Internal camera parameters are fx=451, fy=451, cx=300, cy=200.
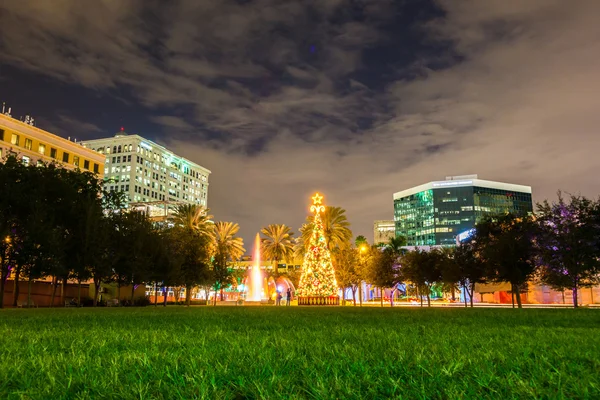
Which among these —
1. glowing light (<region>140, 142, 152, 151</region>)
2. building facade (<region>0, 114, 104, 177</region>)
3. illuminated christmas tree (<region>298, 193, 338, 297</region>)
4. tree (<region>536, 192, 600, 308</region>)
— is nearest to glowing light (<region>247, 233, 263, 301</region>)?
building facade (<region>0, 114, 104, 177</region>)

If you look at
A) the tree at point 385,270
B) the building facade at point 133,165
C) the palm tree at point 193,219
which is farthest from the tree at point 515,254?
the building facade at point 133,165

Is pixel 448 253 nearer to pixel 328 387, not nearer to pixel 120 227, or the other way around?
pixel 120 227

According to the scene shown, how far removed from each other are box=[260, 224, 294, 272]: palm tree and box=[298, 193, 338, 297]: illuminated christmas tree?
126ft

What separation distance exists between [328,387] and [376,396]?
1.07 feet

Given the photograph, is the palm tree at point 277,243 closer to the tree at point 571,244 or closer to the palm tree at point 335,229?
the palm tree at point 335,229

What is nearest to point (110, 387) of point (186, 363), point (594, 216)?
point (186, 363)

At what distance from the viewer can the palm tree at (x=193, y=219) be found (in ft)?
234

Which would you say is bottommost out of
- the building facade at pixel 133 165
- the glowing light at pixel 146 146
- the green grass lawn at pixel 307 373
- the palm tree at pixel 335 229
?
the green grass lawn at pixel 307 373

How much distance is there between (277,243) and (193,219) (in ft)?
56.7

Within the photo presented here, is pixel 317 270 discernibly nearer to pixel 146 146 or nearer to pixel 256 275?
pixel 256 275

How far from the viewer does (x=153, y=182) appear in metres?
190

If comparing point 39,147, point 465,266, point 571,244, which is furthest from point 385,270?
point 39,147

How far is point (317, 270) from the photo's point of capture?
4494 cm

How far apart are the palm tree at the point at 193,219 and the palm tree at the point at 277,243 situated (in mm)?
11828
